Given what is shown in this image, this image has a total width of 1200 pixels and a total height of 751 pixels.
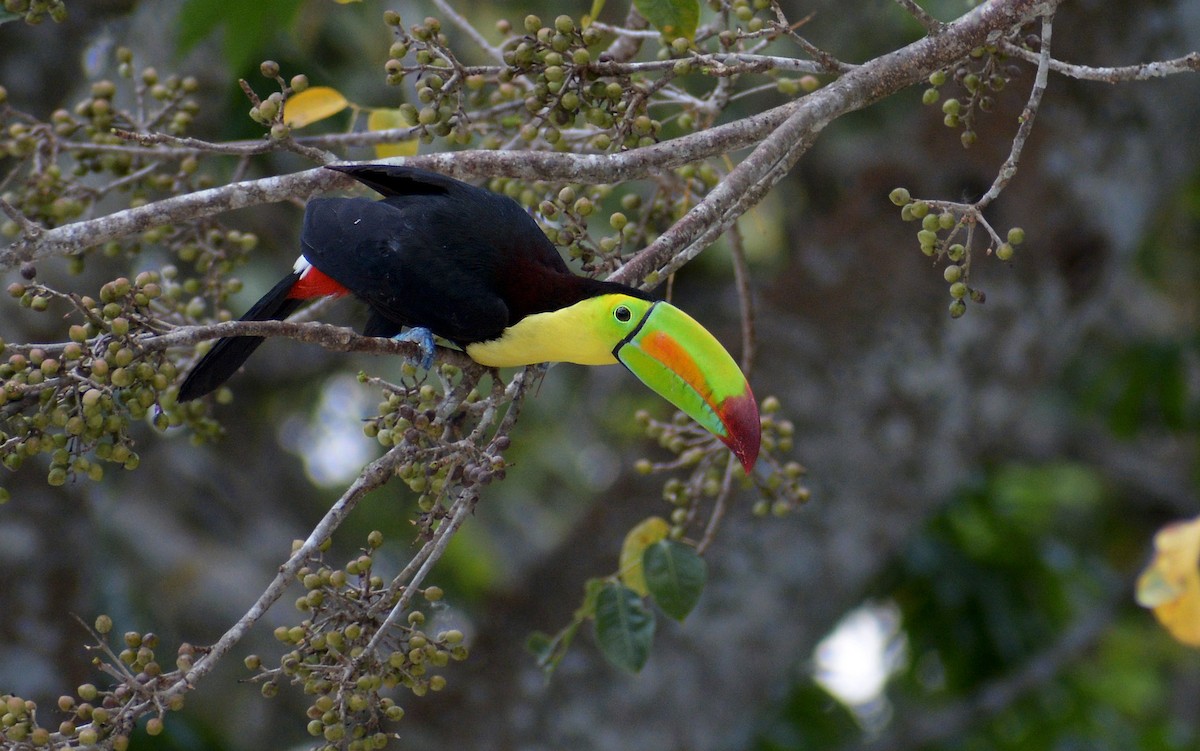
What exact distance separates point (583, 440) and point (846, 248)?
2654 millimetres

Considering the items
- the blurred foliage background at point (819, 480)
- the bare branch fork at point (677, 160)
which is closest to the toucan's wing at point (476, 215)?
the bare branch fork at point (677, 160)

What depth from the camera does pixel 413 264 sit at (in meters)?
2.16

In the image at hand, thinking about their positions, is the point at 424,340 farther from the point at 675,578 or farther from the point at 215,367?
the point at 675,578

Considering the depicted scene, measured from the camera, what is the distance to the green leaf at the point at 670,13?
195cm

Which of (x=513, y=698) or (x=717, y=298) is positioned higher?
(x=717, y=298)

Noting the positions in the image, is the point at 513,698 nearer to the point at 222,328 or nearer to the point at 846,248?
the point at 846,248

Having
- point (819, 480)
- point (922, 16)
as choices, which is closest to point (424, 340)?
point (922, 16)

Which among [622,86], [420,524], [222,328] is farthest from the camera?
[622,86]

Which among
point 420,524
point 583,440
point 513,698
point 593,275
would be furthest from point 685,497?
point 583,440

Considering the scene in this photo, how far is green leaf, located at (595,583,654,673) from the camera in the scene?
2105 mm

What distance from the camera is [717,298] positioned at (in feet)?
13.2

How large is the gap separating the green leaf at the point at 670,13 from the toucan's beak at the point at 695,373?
1.46 ft

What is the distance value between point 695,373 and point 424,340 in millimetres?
515

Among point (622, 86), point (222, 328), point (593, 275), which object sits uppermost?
point (622, 86)
